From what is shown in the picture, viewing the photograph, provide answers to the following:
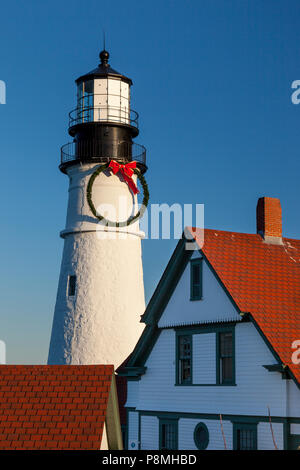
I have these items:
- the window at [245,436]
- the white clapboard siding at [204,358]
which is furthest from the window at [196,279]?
the window at [245,436]

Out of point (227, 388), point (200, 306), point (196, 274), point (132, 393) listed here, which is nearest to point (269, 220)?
point (196, 274)

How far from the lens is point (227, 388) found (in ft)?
78.7

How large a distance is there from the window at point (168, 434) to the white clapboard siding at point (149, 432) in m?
0.22

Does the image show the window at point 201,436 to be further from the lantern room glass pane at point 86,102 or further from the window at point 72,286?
the lantern room glass pane at point 86,102

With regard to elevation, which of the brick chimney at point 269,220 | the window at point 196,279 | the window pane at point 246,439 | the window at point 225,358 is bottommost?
the window pane at point 246,439

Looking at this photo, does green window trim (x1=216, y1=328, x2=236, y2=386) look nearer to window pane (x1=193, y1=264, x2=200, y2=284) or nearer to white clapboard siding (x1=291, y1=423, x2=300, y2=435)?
window pane (x1=193, y1=264, x2=200, y2=284)

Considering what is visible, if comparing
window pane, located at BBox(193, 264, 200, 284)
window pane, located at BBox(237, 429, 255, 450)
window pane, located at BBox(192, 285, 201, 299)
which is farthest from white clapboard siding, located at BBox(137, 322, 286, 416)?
window pane, located at BBox(193, 264, 200, 284)

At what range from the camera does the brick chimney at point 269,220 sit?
2739 cm

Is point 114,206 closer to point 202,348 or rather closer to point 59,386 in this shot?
point 202,348

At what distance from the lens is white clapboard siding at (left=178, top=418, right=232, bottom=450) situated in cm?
2375

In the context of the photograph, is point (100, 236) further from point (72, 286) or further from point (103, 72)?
point (103, 72)

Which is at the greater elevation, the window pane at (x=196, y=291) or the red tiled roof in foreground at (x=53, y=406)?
the window pane at (x=196, y=291)

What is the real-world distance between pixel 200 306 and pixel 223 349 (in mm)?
1691
